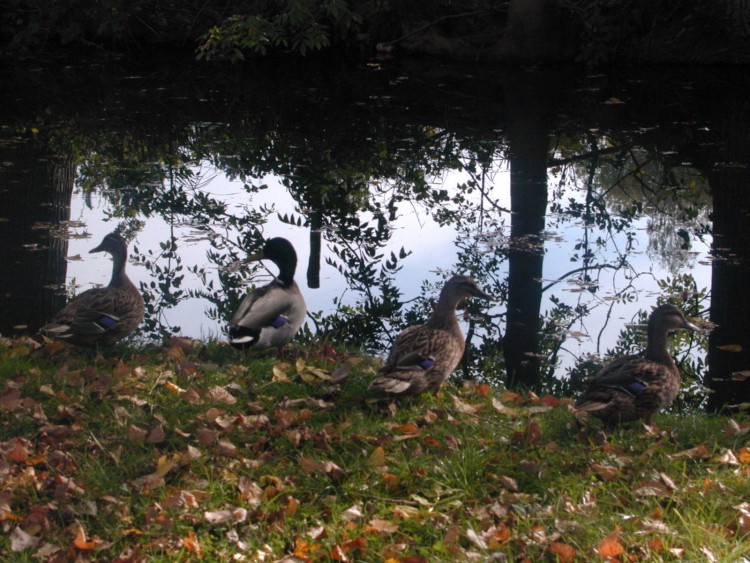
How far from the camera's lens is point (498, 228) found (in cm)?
1070

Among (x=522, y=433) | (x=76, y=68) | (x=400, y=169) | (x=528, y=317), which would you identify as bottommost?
(x=522, y=433)

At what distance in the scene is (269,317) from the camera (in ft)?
21.8

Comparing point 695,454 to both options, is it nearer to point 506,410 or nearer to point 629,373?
point 629,373

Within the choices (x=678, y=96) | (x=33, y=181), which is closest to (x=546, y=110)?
(x=678, y=96)

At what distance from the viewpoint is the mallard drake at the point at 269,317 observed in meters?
6.51

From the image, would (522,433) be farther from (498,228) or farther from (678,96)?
(678,96)

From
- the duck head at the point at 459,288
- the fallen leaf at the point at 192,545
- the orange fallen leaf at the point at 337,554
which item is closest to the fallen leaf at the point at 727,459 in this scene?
the orange fallen leaf at the point at 337,554

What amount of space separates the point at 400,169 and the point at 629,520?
9.41m

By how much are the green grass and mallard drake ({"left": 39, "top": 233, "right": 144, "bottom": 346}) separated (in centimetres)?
56

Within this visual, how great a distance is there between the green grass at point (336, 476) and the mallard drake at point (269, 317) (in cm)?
59

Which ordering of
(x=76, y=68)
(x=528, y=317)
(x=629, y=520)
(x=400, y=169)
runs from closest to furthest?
(x=629, y=520) < (x=528, y=317) < (x=400, y=169) < (x=76, y=68)

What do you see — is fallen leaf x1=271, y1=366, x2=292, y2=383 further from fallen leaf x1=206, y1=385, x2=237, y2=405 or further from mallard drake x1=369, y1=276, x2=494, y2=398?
mallard drake x1=369, y1=276, x2=494, y2=398

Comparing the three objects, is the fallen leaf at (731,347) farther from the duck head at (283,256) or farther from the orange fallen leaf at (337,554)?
the orange fallen leaf at (337,554)

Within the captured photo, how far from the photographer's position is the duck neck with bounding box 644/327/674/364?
18.3ft
